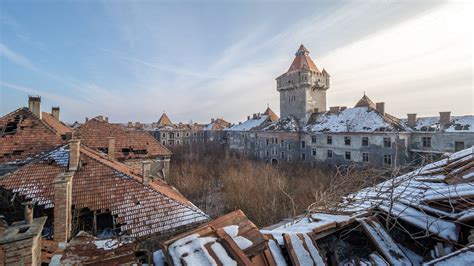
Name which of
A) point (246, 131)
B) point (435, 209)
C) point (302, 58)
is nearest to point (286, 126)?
point (246, 131)

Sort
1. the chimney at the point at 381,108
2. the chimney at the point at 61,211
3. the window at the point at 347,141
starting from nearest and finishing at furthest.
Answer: the chimney at the point at 61,211 → the chimney at the point at 381,108 → the window at the point at 347,141

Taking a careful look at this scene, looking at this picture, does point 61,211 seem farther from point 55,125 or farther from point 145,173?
point 55,125

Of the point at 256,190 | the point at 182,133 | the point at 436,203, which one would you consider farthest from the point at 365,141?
the point at 182,133

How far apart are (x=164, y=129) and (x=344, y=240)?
51.1m

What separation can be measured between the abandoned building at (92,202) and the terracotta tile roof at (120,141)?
23.4ft

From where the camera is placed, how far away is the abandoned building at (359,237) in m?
2.97

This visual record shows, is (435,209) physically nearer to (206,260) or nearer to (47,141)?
(206,260)

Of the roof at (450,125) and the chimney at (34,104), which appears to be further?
the roof at (450,125)

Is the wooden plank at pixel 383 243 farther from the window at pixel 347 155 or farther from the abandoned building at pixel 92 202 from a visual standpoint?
the window at pixel 347 155

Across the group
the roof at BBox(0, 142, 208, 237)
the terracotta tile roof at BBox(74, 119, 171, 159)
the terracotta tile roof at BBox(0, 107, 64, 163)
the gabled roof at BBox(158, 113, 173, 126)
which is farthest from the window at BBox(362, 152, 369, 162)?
the gabled roof at BBox(158, 113, 173, 126)

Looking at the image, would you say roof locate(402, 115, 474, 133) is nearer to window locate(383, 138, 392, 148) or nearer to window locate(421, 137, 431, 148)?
window locate(421, 137, 431, 148)

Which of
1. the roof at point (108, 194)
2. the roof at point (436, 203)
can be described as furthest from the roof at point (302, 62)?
the roof at point (436, 203)

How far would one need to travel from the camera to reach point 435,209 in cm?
388

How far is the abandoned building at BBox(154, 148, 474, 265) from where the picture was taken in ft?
9.76
